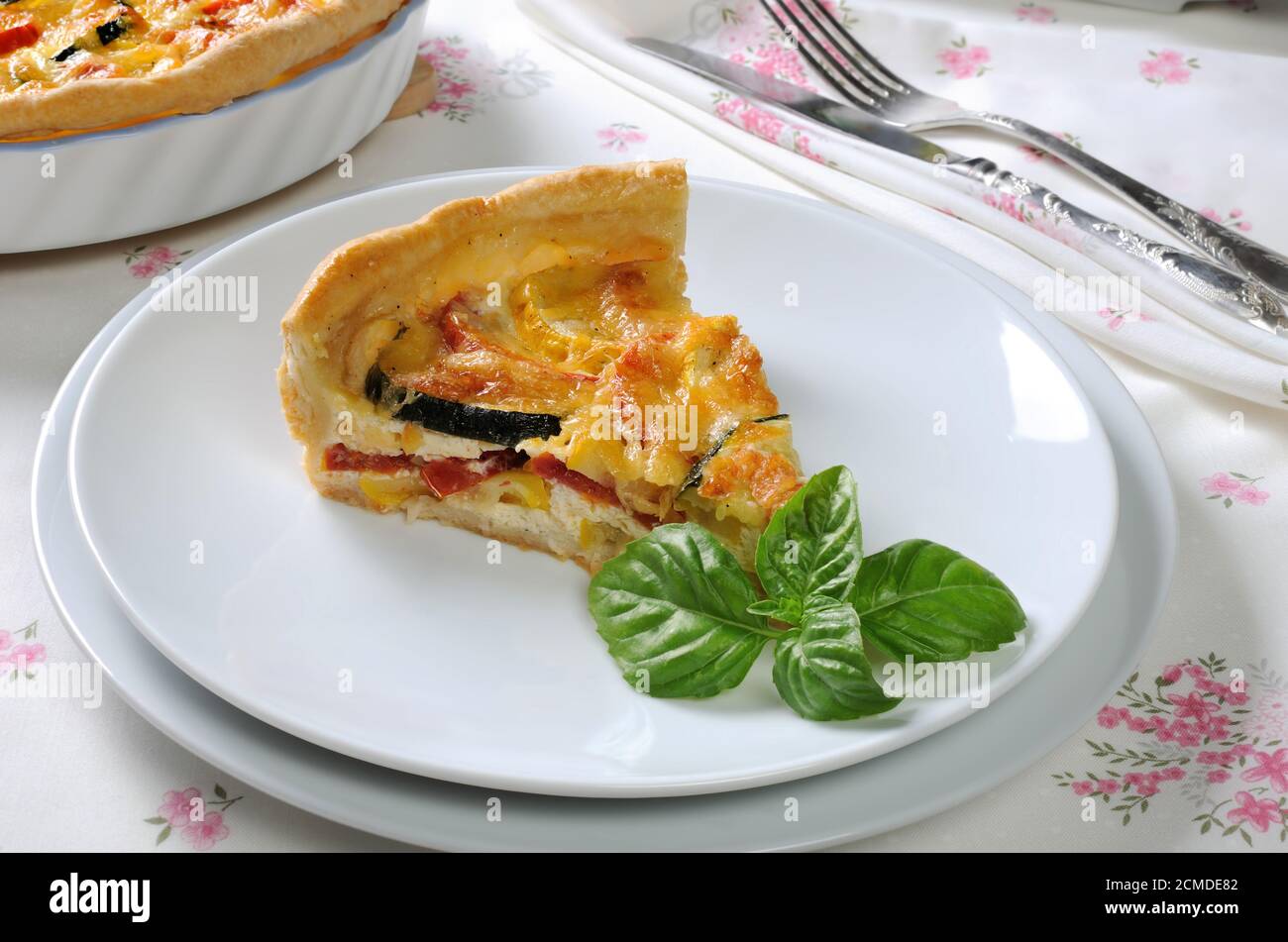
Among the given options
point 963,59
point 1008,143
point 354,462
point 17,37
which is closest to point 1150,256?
point 1008,143

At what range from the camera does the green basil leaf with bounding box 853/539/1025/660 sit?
2.14 m

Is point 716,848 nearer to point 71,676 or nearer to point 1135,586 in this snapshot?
point 1135,586

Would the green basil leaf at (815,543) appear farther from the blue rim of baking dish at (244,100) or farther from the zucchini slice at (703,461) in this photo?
the blue rim of baking dish at (244,100)

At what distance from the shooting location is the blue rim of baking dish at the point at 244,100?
308 cm

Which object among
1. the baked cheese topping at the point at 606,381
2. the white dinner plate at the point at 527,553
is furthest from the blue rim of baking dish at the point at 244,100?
the baked cheese topping at the point at 606,381

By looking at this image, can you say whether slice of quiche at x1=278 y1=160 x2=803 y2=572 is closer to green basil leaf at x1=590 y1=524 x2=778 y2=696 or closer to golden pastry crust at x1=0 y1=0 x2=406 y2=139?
green basil leaf at x1=590 y1=524 x2=778 y2=696

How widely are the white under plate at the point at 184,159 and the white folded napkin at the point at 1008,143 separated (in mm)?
1008

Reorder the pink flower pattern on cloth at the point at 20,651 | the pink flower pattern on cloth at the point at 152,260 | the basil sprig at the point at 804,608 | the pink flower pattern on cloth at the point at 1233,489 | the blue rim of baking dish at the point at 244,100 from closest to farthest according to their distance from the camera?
the basil sprig at the point at 804,608 → the pink flower pattern on cloth at the point at 20,651 → the pink flower pattern on cloth at the point at 1233,489 → the blue rim of baking dish at the point at 244,100 → the pink flower pattern on cloth at the point at 152,260

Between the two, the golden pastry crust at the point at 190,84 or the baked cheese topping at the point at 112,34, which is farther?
the baked cheese topping at the point at 112,34

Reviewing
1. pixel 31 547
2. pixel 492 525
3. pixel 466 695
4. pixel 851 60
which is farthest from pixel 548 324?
pixel 851 60

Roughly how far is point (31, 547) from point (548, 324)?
117 centimetres

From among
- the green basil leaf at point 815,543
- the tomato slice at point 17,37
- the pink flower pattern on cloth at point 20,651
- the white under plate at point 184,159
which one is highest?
the tomato slice at point 17,37

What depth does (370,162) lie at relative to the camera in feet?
12.8

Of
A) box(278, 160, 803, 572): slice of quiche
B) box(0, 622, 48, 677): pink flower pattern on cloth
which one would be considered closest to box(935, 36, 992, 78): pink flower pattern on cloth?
box(278, 160, 803, 572): slice of quiche
